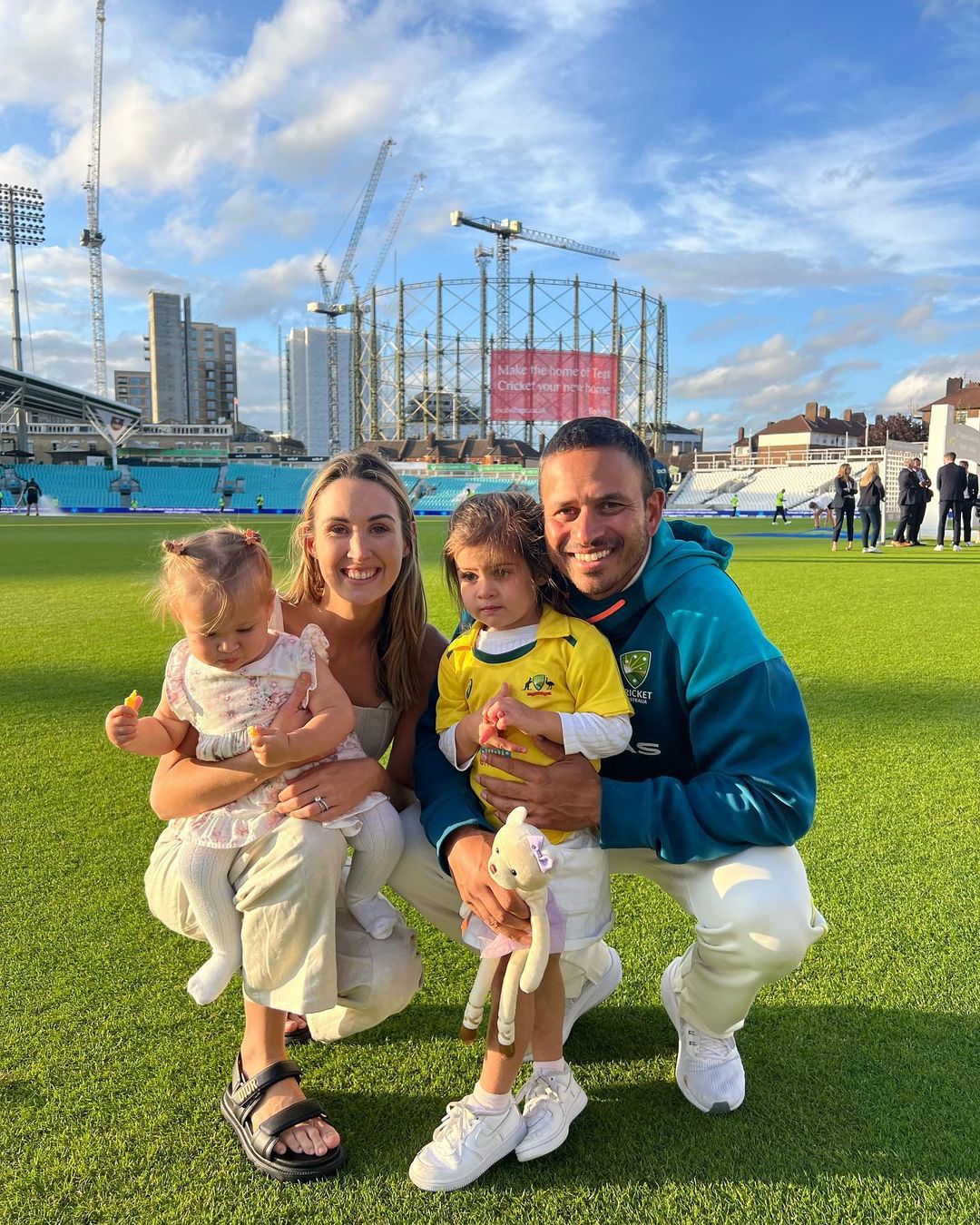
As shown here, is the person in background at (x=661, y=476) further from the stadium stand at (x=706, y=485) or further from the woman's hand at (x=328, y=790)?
the stadium stand at (x=706, y=485)

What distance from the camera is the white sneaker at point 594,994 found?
2.15 m

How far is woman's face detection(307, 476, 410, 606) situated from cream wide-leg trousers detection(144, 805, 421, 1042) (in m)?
0.66

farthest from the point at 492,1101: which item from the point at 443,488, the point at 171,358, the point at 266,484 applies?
the point at 171,358

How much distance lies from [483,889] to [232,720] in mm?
701

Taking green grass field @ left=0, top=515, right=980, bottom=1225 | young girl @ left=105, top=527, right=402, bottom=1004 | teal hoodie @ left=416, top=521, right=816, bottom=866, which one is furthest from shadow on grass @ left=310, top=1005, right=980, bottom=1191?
teal hoodie @ left=416, top=521, right=816, bottom=866

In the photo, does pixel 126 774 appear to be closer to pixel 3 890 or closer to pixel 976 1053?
pixel 3 890

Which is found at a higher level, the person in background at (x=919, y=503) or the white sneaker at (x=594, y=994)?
the person in background at (x=919, y=503)

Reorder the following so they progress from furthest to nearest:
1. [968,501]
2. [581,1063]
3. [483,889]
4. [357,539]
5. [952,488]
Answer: [968,501], [952,488], [357,539], [581,1063], [483,889]

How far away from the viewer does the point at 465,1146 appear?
1.70m

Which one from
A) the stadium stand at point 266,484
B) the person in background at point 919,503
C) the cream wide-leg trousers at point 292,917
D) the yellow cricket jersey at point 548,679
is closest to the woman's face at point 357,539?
the yellow cricket jersey at point 548,679

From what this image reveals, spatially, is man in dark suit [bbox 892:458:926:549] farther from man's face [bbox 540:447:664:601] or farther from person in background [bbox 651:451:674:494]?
man's face [bbox 540:447:664:601]

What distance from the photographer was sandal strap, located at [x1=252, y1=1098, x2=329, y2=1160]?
1719 mm

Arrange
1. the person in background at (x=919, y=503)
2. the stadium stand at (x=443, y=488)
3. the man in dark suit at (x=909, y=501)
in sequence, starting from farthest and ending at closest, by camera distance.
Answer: the stadium stand at (x=443, y=488) < the person in background at (x=919, y=503) < the man in dark suit at (x=909, y=501)

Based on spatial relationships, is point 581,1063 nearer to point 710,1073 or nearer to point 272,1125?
point 710,1073
